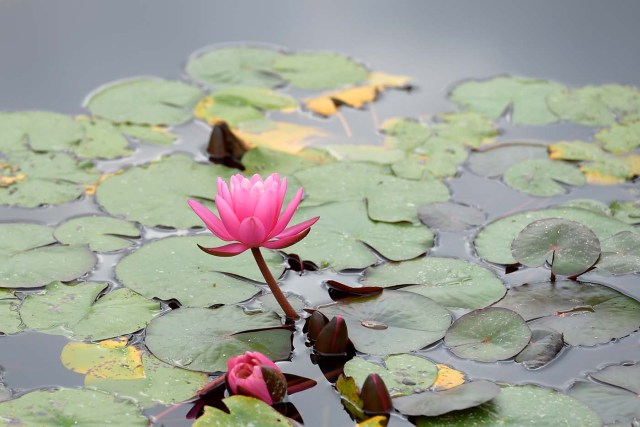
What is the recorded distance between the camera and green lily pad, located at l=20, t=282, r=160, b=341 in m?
2.87

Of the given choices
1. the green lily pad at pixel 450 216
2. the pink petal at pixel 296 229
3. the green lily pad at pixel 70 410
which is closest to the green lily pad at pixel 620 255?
the green lily pad at pixel 450 216

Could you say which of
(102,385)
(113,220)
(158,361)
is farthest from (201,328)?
(113,220)

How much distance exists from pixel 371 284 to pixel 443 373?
498 mm

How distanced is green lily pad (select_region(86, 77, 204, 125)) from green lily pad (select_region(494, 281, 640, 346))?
1.93m

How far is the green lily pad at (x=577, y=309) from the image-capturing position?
9.33 feet

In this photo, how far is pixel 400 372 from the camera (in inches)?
105

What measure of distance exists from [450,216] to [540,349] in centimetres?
85

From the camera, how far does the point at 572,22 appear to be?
16.7ft

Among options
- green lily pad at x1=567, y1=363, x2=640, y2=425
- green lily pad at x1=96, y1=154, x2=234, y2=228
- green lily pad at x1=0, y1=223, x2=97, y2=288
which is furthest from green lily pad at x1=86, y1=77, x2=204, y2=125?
green lily pad at x1=567, y1=363, x2=640, y2=425

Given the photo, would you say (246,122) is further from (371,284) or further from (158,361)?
(158,361)

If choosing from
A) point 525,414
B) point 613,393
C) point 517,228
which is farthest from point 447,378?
point 517,228

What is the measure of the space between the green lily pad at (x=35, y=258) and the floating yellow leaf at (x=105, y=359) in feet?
1.29

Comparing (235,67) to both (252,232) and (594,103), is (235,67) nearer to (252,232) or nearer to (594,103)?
(594,103)

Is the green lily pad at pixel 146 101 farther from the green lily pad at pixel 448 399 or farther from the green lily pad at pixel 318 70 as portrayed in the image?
the green lily pad at pixel 448 399
